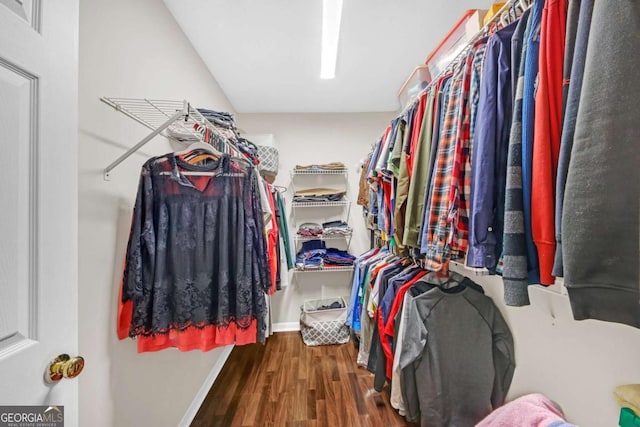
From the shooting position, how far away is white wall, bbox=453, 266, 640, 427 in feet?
2.45

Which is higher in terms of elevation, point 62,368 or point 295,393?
point 62,368

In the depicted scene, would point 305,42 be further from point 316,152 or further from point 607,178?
point 607,178

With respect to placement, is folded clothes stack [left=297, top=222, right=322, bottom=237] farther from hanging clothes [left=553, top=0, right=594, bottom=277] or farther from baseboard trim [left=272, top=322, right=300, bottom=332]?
hanging clothes [left=553, top=0, right=594, bottom=277]

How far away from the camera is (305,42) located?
1600 mm

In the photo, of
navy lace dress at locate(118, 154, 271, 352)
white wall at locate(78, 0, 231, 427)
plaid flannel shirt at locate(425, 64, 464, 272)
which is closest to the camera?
plaid flannel shirt at locate(425, 64, 464, 272)

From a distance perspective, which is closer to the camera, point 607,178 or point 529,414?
point 607,178

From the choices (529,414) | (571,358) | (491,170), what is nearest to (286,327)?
(529,414)

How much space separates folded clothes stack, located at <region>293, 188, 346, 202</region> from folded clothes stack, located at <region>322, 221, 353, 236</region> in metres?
0.27

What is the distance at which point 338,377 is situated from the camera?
5.99 ft

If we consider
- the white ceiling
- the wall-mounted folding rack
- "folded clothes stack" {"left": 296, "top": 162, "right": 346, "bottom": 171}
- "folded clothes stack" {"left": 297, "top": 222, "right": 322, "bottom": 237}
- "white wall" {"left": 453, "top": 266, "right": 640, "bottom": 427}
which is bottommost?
"white wall" {"left": 453, "top": 266, "right": 640, "bottom": 427}

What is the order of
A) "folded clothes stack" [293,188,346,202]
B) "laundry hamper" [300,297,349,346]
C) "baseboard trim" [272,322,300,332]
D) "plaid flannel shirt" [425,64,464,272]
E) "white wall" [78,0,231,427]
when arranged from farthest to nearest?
1. "baseboard trim" [272,322,300,332]
2. "folded clothes stack" [293,188,346,202]
3. "laundry hamper" [300,297,349,346]
4. "white wall" [78,0,231,427]
5. "plaid flannel shirt" [425,64,464,272]

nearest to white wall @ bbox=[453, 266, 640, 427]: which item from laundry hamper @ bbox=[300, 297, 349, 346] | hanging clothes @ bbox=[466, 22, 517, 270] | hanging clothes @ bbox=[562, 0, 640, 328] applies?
hanging clothes @ bbox=[466, 22, 517, 270]

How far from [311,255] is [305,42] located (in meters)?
1.86

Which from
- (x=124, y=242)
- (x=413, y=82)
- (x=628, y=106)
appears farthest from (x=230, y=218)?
(x=413, y=82)
